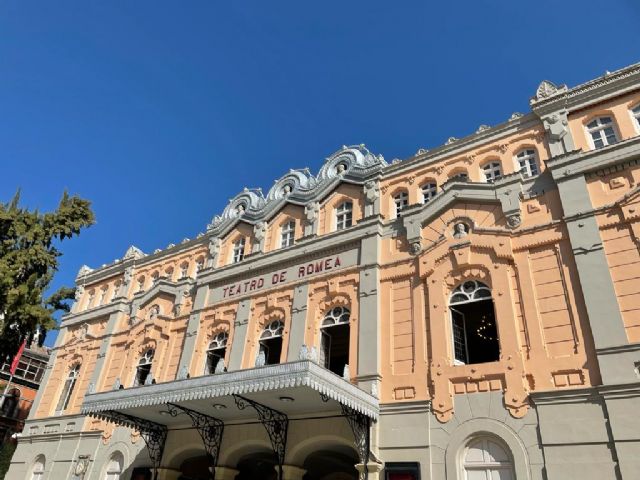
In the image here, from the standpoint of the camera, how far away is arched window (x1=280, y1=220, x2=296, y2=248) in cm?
2103

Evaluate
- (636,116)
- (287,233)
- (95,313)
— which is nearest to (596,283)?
(636,116)

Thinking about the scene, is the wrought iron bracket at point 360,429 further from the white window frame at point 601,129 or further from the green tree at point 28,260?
the green tree at point 28,260

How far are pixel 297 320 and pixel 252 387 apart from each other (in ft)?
15.7

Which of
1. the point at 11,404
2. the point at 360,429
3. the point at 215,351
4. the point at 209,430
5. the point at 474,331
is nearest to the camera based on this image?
the point at 360,429

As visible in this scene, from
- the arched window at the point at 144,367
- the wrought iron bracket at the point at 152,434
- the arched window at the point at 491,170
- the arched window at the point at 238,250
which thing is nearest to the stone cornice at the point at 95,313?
the arched window at the point at 144,367

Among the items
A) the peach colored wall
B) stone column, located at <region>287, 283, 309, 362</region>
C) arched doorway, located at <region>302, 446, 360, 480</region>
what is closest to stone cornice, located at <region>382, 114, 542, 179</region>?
the peach colored wall

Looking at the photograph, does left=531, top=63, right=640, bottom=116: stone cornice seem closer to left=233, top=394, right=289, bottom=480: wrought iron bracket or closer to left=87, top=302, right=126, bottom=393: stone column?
left=233, top=394, right=289, bottom=480: wrought iron bracket

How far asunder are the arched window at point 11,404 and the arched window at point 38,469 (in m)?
23.1

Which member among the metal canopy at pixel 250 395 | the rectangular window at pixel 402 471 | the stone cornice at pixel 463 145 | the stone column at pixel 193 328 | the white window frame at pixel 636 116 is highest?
the stone cornice at pixel 463 145

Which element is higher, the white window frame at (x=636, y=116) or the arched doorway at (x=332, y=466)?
the white window frame at (x=636, y=116)

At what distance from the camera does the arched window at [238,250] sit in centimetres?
2248

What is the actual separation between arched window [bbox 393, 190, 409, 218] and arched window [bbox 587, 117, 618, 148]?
6.44m

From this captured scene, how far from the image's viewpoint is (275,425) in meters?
15.7

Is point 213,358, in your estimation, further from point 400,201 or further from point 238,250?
point 400,201
